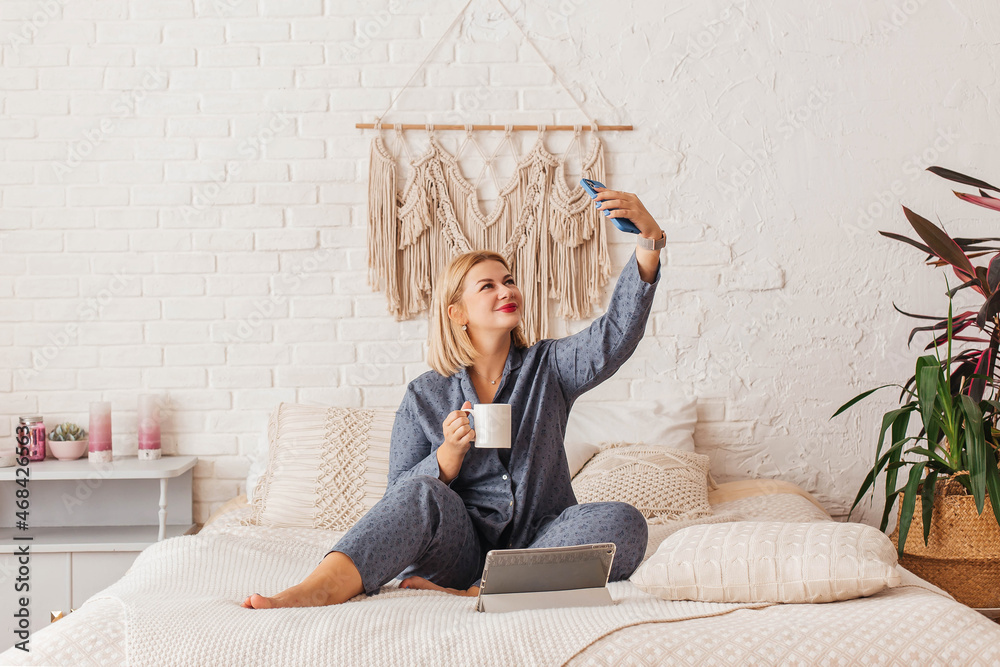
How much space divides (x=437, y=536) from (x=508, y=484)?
237 mm

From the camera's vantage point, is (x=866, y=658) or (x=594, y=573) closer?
(x=866, y=658)

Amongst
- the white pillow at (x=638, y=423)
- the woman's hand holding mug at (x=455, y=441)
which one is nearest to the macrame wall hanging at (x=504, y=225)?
the white pillow at (x=638, y=423)

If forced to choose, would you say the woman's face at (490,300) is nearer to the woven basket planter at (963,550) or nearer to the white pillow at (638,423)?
the white pillow at (638,423)

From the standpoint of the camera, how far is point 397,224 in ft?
8.02

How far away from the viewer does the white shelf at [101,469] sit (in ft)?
7.13

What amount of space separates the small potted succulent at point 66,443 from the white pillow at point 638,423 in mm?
1474

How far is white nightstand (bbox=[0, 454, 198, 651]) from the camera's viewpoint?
2.13 metres

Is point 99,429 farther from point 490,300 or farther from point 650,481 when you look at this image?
point 650,481

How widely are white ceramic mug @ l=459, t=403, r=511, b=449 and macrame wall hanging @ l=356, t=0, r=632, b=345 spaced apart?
106 centimetres

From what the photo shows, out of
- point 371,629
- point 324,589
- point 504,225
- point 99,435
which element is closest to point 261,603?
point 324,589

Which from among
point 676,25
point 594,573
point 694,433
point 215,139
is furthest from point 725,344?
point 215,139

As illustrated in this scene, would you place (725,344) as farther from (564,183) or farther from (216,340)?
(216,340)

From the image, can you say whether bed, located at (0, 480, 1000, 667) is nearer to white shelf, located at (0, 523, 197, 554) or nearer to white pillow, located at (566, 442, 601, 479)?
white pillow, located at (566, 442, 601, 479)

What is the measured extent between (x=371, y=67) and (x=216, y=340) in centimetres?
99
